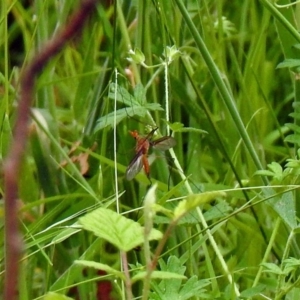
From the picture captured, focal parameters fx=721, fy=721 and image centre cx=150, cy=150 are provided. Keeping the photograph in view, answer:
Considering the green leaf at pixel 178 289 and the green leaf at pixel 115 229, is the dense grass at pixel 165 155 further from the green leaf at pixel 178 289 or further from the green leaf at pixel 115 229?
the green leaf at pixel 115 229

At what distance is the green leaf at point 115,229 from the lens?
0.46m

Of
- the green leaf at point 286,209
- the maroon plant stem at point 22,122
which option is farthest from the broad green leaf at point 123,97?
the maroon plant stem at point 22,122

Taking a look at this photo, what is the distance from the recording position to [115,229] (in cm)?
47

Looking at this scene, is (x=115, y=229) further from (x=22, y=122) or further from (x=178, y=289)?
(x=178, y=289)

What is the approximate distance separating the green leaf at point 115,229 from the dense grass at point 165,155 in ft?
1.11

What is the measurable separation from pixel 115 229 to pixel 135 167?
50 centimetres

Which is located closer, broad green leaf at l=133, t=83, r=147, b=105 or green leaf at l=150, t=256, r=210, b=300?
green leaf at l=150, t=256, r=210, b=300

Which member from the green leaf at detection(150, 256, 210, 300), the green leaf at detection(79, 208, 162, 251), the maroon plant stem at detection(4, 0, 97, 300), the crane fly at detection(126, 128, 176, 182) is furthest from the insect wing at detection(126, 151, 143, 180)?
the maroon plant stem at detection(4, 0, 97, 300)

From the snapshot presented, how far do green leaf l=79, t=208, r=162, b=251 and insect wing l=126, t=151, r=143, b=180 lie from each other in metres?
0.45

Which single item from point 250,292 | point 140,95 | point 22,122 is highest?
point 22,122

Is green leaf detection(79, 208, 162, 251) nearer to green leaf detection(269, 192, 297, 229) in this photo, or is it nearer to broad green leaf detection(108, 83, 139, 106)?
green leaf detection(269, 192, 297, 229)

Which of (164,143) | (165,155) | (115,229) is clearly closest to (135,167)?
(164,143)

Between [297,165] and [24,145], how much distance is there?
70 cm

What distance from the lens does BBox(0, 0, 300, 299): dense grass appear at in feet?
3.28
